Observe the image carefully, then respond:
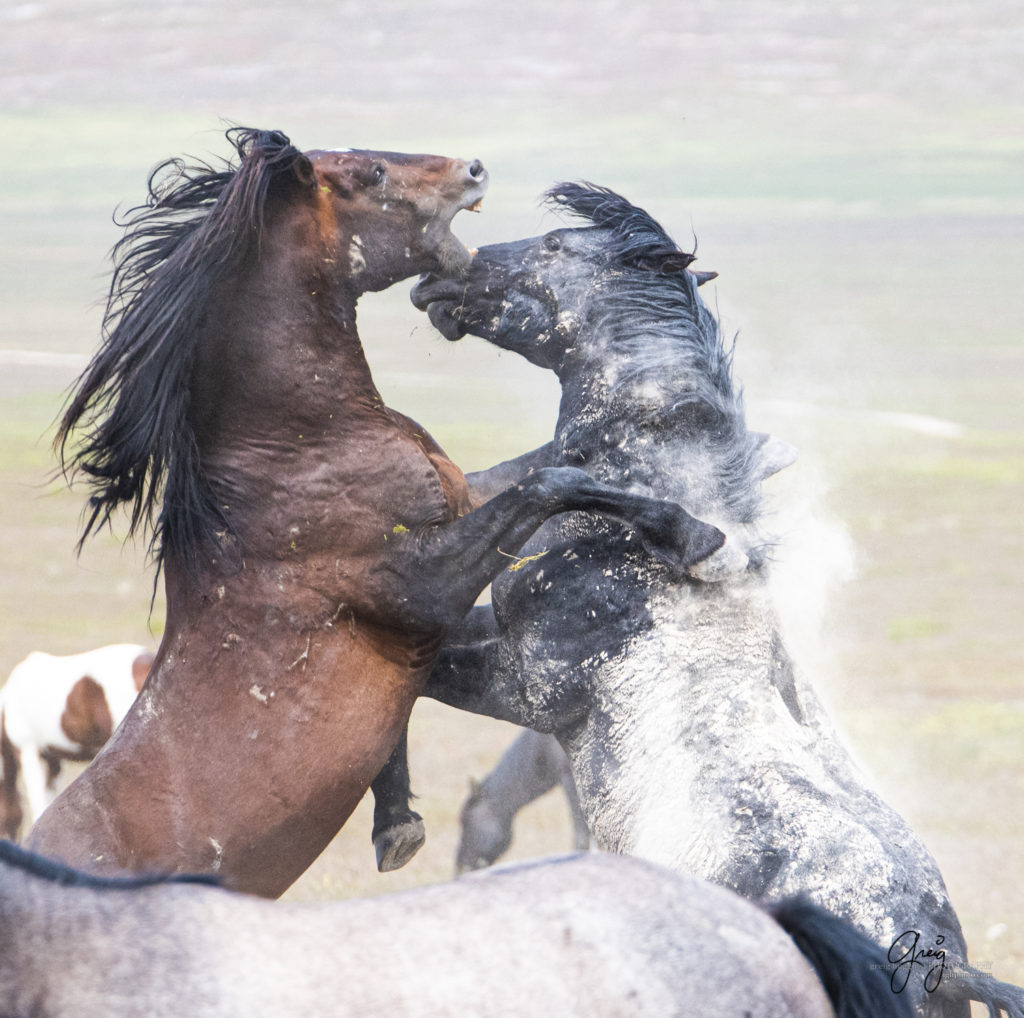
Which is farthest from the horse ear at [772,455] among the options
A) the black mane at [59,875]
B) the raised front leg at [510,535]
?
the black mane at [59,875]

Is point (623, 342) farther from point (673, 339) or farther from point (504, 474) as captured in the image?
point (504, 474)

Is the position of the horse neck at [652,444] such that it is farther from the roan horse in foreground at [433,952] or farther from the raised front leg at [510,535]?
the roan horse in foreground at [433,952]

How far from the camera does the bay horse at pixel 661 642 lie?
364 centimetres

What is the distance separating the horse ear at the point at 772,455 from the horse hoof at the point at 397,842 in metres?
1.53

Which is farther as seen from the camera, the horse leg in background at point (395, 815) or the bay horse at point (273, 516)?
the horse leg in background at point (395, 815)

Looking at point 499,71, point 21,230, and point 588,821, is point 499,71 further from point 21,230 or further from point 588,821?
point 588,821

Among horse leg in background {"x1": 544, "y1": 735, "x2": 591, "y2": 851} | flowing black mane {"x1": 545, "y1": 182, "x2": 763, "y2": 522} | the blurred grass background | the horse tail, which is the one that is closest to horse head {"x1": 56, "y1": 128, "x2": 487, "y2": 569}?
flowing black mane {"x1": 545, "y1": 182, "x2": 763, "y2": 522}

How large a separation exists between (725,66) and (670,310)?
126 feet

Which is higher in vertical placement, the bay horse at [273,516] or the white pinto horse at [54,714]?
the bay horse at [273,516]

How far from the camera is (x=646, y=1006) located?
2.31m

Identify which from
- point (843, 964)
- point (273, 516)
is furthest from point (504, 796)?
point (843, 964)

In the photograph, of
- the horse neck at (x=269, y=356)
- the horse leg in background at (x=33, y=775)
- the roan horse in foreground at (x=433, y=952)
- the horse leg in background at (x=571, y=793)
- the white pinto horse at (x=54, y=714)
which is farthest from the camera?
the horse leg in background at (x=33, y=775)

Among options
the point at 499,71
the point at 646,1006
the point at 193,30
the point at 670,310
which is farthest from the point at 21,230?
the point at 646,1006

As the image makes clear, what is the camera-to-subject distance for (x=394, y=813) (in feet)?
14.4
